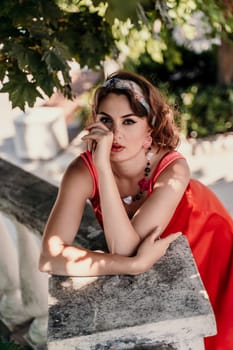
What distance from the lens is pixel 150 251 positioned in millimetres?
1751

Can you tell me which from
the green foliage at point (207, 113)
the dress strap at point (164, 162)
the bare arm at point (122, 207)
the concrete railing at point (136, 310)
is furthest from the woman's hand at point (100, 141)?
the green foliage at point (207, 113)

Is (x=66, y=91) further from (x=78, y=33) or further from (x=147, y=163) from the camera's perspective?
(x=147, y=163)

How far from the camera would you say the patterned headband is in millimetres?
2268

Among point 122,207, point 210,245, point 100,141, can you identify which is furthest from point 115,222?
point 210,245

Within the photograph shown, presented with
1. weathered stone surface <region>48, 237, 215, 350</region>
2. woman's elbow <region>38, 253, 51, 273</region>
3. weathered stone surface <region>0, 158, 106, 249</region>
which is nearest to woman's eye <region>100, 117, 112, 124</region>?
weathered stone surface <region>0, 158, 106, 249</region>

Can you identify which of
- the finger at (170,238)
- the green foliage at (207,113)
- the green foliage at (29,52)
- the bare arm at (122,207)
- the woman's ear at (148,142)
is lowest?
the green foliage at (207,113)

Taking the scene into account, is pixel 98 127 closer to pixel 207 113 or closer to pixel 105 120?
pixel 105 120

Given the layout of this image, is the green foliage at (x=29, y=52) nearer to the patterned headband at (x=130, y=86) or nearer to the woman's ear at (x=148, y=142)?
the patterned headband at (x=130, y=86)

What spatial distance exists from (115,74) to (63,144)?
6324mm

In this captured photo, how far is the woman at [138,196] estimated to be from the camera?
6.45ft

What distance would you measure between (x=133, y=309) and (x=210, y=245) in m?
0.92

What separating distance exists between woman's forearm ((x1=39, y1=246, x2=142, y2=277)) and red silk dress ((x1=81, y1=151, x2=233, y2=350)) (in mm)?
455

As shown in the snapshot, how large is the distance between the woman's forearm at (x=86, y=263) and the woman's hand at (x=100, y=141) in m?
0.34

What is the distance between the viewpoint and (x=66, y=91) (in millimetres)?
2789
